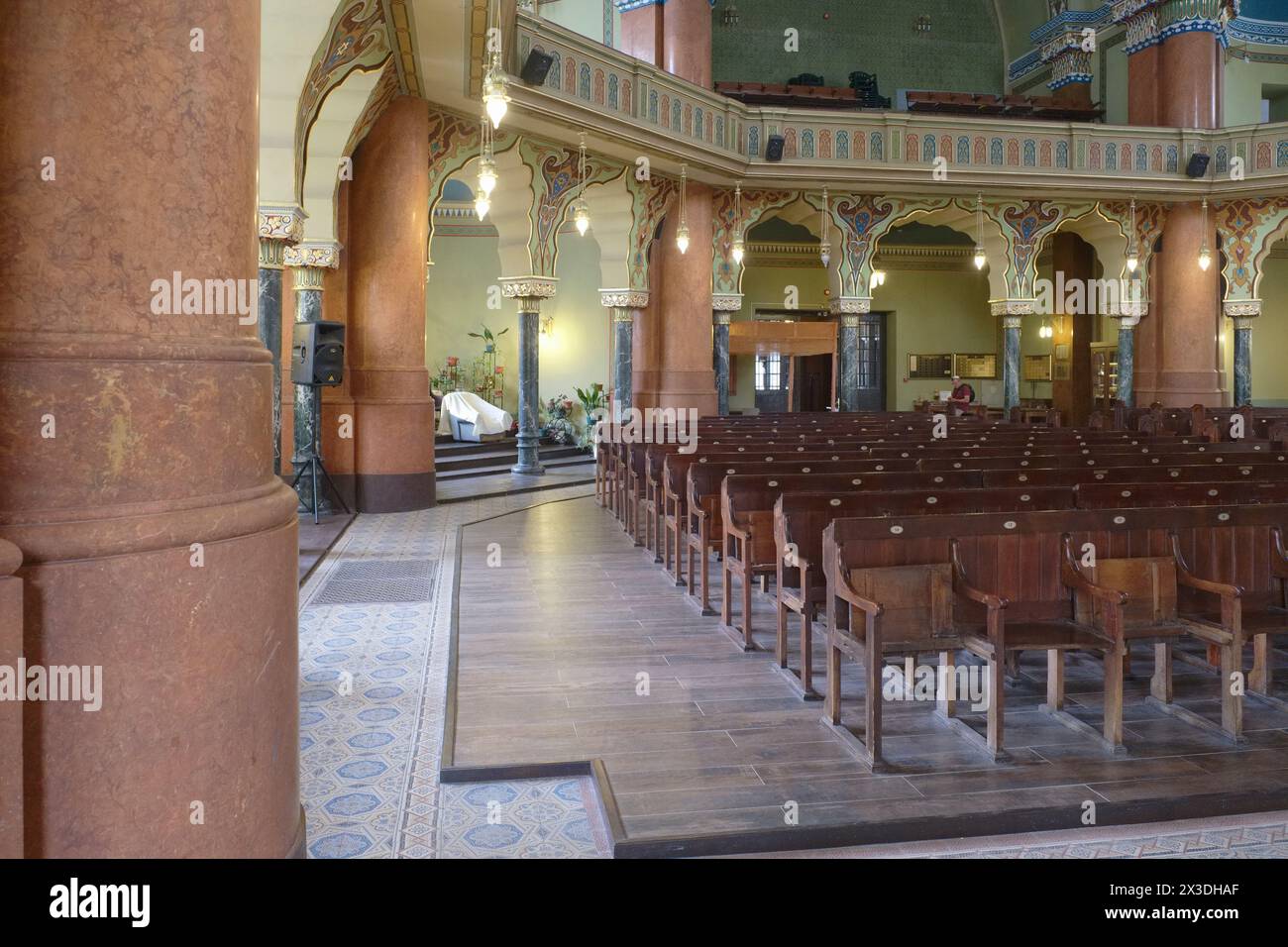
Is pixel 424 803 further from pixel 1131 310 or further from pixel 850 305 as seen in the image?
pixel 1131 310

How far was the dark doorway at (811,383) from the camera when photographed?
23.5 m

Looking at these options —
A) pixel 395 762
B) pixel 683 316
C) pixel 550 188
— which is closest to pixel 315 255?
pixel 550 188

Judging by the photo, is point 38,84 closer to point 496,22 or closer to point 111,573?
point 111,573

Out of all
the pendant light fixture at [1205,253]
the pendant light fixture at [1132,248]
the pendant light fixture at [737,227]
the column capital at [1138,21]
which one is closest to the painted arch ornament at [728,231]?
the pendant light fixture at [737,227]

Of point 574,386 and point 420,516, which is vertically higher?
point 574,386

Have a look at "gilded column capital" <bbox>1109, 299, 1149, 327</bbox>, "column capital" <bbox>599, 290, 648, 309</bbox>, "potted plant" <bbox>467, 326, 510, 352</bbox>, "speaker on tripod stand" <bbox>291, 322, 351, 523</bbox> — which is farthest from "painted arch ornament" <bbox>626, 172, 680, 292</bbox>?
"gilded column capital" <bbox>1109, 299, 1149, 327</bbox>

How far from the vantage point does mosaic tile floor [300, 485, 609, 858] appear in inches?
120

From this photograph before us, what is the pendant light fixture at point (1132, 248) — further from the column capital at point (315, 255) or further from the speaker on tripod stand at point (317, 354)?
the speaker on tripod stand at point (317, 354)

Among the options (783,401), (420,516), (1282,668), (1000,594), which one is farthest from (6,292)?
(783,401)

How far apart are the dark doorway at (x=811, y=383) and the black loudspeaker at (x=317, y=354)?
15793mm

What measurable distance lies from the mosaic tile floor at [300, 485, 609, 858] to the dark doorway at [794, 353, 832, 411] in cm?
1789

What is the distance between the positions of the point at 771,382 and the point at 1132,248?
794 cm

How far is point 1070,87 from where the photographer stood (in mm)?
20359
